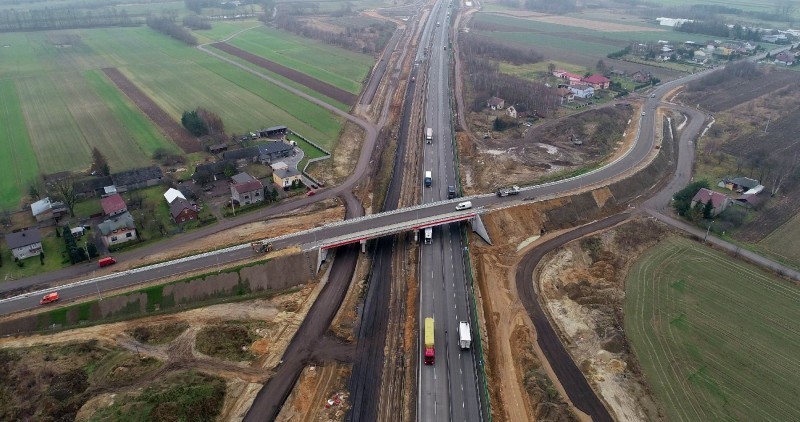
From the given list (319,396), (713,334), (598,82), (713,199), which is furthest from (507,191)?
(598,82)

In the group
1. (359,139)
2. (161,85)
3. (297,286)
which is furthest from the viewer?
(161,85)

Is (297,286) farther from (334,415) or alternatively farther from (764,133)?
(764,133)

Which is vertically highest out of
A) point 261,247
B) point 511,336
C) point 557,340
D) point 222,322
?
point 261,247

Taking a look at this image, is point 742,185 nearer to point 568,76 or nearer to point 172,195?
point 568,76

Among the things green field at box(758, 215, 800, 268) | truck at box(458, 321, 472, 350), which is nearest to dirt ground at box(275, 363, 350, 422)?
truck at box(458, 321, 472, 350)

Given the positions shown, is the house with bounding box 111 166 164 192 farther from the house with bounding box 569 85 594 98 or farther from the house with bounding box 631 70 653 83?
the house with bounding box 631 70 653 83

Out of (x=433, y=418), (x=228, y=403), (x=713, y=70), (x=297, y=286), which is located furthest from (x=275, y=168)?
(x=713, y=70)
